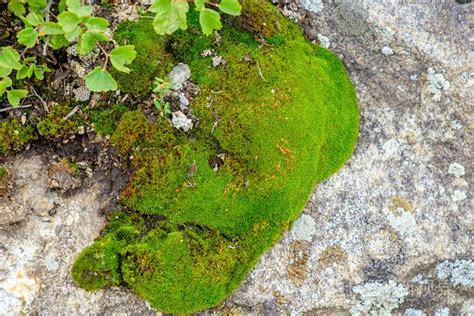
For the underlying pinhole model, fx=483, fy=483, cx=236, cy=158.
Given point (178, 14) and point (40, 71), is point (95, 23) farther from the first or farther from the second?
point (40, 71)

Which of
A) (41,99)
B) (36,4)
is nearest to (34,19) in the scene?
(36,4)

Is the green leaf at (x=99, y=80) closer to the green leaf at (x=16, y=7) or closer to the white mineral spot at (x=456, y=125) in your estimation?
the green leaf at (x=16, y=7)

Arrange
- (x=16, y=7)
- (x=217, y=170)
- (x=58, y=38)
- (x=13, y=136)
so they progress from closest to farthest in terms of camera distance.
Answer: (x=58, y=38), (x=16, y=7), (x=13, y=136), (x=217, y=170)

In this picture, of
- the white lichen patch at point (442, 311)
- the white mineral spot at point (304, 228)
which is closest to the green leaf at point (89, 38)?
the white mineral spot at point (304, 228)

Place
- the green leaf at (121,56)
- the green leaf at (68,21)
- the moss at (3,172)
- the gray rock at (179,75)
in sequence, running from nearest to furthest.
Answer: the green leaf at (68,21) → the green leaf at (121,56) → the moss at (3,172) → the gray rock at (179,75)

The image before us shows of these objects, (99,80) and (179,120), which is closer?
(99,80)

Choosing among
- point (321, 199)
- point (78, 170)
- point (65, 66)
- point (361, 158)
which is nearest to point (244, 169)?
point (321, 199)

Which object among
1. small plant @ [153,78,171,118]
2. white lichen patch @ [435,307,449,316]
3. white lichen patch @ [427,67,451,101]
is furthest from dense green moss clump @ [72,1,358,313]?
white lichen patch @ [435,307,449,316]
